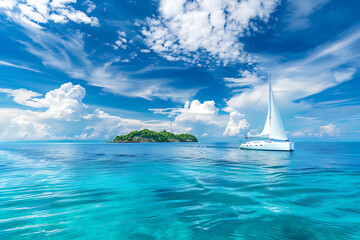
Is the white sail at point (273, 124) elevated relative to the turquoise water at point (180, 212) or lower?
elevated

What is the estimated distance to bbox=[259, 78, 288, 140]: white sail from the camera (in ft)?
182

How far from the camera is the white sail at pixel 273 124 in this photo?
182 ft

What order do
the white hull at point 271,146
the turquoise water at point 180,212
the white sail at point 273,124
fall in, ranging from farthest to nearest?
the white sail at point 273,124 < the white hull at point 271,146 < the turquoise water at point 180,212

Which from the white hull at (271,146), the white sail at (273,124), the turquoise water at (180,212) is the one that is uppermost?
the white sail at (273,124)

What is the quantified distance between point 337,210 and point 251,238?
594 cm

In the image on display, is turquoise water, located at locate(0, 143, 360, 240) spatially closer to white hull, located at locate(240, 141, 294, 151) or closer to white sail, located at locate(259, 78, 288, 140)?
white hull, located at locate(240, 141, 294, 151)

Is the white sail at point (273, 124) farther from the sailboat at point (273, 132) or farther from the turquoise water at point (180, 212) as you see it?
the turquoise water at point (180, 212)

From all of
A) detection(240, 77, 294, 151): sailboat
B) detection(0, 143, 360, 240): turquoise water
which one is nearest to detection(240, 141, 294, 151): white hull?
detection(240, 77, 294, 151): sailboat

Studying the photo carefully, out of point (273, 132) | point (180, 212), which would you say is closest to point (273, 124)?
point (273, 132)

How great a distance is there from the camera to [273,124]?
5653cm

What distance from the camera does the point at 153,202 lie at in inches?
368

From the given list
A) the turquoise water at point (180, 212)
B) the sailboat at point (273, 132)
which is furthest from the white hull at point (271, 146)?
the turquoise water at point (180, 212)

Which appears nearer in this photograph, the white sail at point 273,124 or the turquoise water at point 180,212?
the turquoise water at point 180,212

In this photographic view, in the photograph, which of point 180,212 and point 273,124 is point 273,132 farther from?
point 180,212
